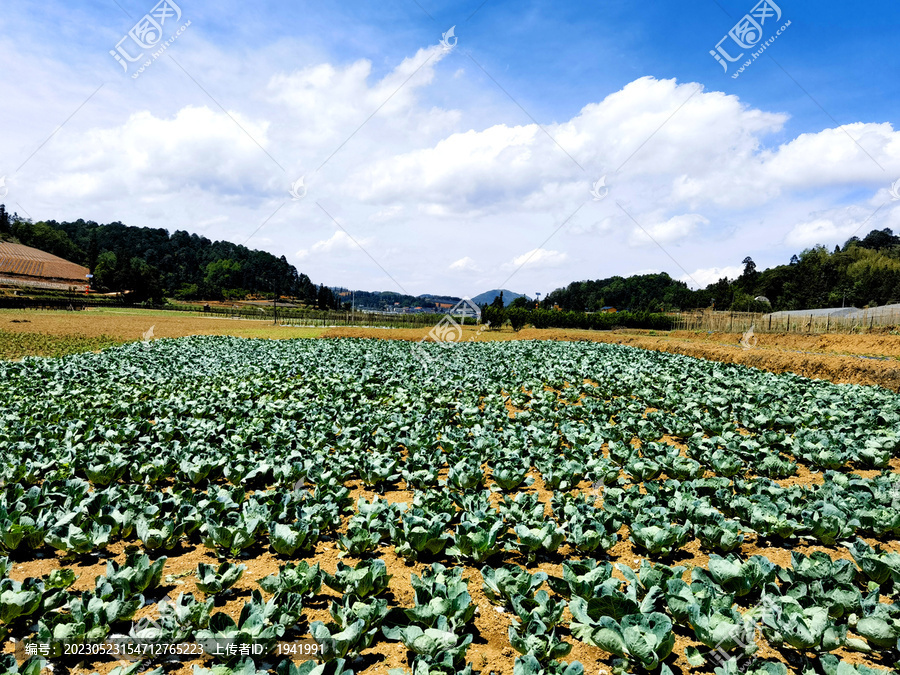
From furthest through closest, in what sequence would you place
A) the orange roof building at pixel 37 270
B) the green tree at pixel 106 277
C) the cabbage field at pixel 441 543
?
the green tree at pixel 106 277 < the orange roof building at pixel 37 270 < the cabbage field at pixel 441 543

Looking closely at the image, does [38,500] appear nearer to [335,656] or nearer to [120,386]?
[335,656]

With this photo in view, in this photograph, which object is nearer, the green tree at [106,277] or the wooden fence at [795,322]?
the wooden fence at [795,322]

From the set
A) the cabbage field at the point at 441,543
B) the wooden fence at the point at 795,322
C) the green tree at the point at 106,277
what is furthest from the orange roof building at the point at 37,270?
the wooden fence at the point at 795,322

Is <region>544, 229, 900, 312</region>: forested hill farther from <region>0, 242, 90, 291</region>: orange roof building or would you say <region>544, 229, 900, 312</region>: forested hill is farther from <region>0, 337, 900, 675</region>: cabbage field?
<region>0, 242, 90, 291</region>: orange roof building

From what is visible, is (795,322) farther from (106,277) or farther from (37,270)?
(37,270)

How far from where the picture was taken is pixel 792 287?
8744 cm

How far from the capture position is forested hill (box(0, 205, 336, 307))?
103 metres

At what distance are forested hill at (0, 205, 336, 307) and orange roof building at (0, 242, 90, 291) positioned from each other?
4174 millimetres

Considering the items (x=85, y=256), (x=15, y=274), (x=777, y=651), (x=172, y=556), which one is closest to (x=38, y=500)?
(x=172, y=556)

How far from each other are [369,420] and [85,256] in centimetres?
14603

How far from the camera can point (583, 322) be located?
250ft

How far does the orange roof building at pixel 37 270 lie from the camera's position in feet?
305

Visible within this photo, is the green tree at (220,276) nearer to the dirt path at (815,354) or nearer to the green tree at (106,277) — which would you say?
the green tree at (106,277)

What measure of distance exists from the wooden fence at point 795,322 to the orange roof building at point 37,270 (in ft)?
362
